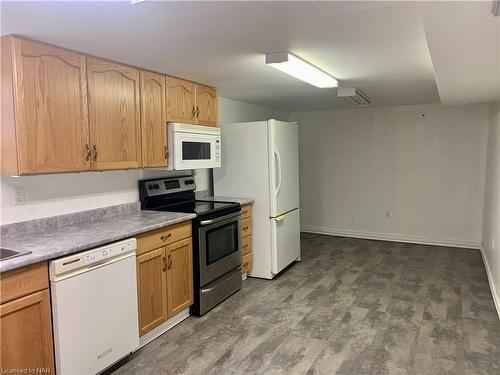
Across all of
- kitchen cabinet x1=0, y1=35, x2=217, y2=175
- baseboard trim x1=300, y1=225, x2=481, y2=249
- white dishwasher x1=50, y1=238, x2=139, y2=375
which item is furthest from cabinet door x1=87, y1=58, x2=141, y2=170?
baseboard trim x1=300, y1=225, x2=481, y2=249

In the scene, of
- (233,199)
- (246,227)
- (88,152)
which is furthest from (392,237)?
(88,152)

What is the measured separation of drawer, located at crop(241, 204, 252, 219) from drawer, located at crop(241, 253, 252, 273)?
0.45 meters

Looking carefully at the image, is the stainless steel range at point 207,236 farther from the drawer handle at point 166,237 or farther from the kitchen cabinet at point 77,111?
the kitchen cabinet at point 77,111

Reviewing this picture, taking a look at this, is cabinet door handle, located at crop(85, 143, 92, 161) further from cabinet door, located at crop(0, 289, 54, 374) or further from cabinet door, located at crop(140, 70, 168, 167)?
cabinet door, located at crop(0, 289, 54, 374)

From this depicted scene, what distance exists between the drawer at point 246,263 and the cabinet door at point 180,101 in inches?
63.9

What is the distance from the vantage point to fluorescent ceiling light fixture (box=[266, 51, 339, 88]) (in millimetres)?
2636

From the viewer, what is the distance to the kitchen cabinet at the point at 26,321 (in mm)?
1893

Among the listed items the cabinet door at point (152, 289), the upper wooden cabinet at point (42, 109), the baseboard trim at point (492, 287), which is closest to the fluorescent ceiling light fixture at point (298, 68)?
the upper wooden cabinet at point (42, 109)

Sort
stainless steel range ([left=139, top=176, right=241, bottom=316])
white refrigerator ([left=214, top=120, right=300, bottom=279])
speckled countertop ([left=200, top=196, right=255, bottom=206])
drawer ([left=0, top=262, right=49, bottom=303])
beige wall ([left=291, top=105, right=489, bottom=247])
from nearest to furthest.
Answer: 1. drawer ([left=0, top=262, right=49, bottom=303])
2. stainless steel range ([left=139, top=176, right=241, bottom=316])
3. speckled countertop ([left=200, top=196, right=255, bottom=206])
4. white refrigerator ([left=214, top=120, right=300, bottom=279])
5. beige wall ([left=291, top=105, right=489, bottom=247])

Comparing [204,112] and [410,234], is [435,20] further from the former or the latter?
[410,234]

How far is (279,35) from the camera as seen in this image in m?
2.27

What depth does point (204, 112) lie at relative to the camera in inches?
152

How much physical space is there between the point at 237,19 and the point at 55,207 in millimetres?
1895

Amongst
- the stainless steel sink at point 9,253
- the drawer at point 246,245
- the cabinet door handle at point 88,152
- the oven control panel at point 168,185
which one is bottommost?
the drawer at point 246,245
